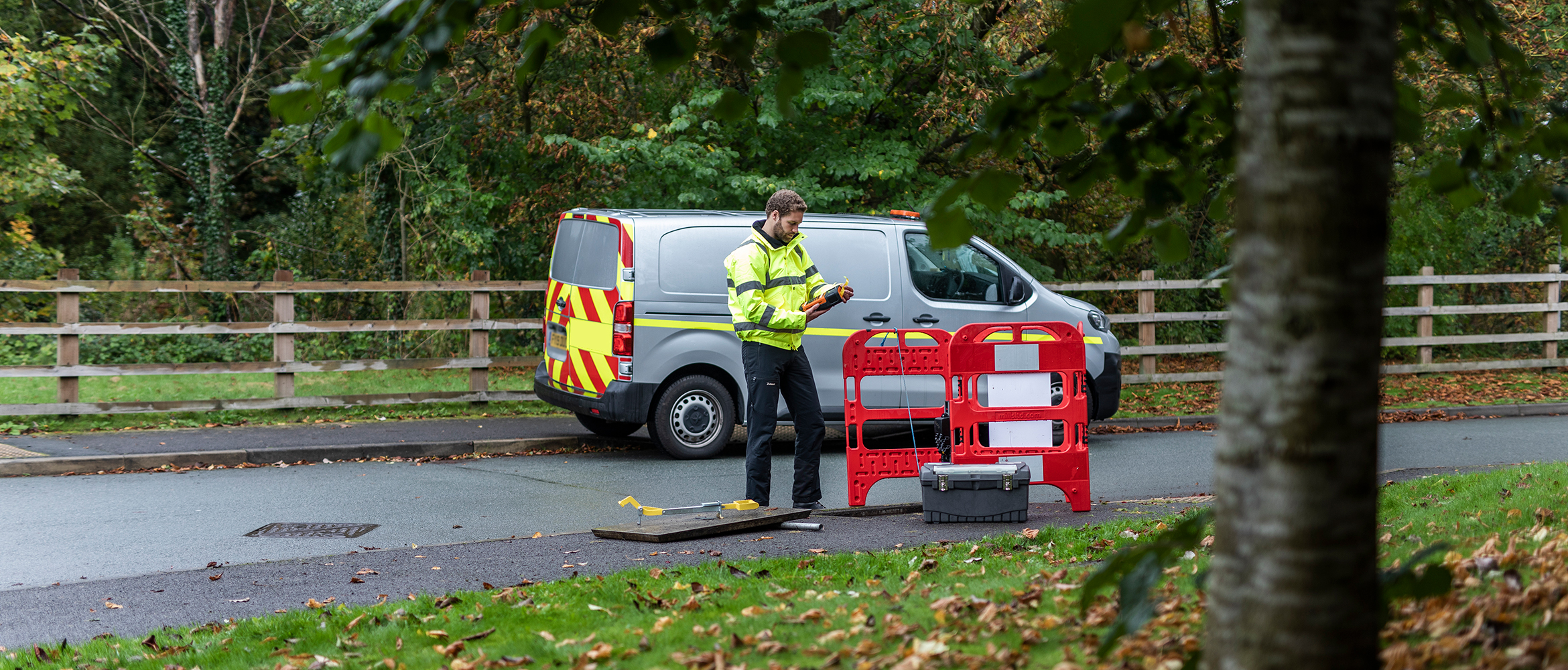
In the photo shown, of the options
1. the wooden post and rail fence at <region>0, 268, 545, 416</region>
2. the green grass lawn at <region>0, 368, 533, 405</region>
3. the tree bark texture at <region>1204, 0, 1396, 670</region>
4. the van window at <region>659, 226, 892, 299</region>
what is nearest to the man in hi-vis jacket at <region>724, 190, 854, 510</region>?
the van window at <region>659, 226, 892, 299</region>

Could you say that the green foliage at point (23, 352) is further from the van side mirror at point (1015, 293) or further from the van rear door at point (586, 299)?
the van side mirror at point (1015, 293)

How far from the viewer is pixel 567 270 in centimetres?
1089

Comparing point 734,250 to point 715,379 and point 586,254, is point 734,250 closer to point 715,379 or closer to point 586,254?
point 715,379

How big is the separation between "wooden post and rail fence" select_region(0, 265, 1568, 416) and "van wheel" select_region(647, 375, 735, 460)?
306cm

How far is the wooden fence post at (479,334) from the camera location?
13.1 metres

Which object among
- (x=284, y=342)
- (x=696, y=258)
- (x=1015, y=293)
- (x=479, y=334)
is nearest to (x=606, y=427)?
(x=696, y=258)

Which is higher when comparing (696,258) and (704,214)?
(704,214)

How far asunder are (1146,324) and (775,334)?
9.12 meters

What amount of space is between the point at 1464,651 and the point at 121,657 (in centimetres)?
453

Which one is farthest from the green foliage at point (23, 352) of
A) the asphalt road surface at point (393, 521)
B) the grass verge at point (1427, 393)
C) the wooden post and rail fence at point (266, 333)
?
the grass verge at point (1427, 393)

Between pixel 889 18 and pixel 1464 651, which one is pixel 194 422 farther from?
pixel 1464 651

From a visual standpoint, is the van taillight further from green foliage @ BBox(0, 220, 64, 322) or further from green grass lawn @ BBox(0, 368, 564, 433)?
green foliage @ BBox(0, 220, 64, 322)

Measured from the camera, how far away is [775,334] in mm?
7453

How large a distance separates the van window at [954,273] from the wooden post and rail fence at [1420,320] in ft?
11.0
